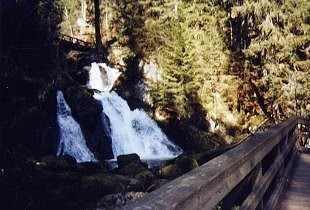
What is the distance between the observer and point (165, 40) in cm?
3042

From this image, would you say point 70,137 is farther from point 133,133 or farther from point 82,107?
point 133,133

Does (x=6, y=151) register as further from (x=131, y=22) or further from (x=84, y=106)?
(x=131, y=22)

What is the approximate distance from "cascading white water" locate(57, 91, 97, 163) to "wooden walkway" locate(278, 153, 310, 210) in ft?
43.7

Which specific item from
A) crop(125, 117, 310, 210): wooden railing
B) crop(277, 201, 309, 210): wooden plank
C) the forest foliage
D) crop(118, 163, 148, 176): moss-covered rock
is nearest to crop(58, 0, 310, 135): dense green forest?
the forest foliage

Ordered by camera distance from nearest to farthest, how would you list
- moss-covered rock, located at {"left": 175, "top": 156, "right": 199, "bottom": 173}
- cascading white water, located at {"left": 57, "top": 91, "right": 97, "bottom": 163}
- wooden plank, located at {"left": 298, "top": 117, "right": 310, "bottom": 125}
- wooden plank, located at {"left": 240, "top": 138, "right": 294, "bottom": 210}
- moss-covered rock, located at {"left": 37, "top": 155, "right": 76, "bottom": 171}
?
wooden plank, located at {"left": 240, "top": 138, "right": 294, "bottom": 210}
wooden plank, located at {"left": 298, "top": 117, "right": 310, "bottom": 125}
moss-covered rock, located at {"left": 175, "top": 156, "right": 199, "bottom": 173}
moss-covered rock, located at {"left": 37, "top": 155, "right": 76, "bottom": 171}
cascading white water, located at {"left": 57, "top": 91, "right": 97, "bottom": 163}

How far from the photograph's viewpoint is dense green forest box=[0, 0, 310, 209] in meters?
13.2

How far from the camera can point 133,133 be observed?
2305 centimetres

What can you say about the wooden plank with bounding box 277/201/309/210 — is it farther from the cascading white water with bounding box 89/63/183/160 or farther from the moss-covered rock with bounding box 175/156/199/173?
the cascading white water with bounding box 89/63/183/160

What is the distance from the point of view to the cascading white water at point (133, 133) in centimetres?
2169

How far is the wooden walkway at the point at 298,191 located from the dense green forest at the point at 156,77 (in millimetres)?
4455

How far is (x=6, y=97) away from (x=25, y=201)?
7957mm

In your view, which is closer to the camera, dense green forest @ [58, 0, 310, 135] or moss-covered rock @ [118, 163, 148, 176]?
moss-covered rock @ [118, 163, 148, 176]

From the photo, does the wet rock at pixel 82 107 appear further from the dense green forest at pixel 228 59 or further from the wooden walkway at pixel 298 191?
the wooden walkway at pixel 298 191

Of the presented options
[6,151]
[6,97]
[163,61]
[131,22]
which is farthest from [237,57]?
[6,151]
